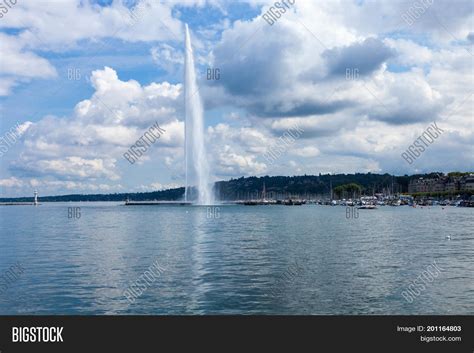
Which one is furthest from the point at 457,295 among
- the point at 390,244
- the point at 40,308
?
the point at 390,244

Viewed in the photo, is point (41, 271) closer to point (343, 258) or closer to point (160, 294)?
point (160, 294)

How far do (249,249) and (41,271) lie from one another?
21.0m
